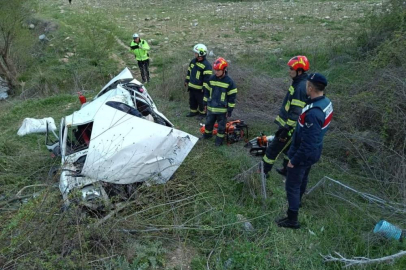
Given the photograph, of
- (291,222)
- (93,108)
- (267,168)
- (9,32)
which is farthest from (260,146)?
(9,32)

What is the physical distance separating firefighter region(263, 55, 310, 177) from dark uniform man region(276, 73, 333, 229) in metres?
0.82

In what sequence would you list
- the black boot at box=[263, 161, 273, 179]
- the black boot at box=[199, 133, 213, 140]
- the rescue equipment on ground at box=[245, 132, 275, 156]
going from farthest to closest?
1. the black boot at box=[199, 133, 213, 140]
2. the rescue equipment on ground at box=[245, 132, 275, 156]
3. the black boot at box=[263, 161, 273, 179]

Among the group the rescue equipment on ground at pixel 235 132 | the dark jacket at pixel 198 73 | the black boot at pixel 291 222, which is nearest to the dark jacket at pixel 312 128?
the black boot at pixel 291 222

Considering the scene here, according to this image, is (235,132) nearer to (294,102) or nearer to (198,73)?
(198,73)

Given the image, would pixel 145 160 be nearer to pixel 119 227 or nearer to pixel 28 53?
pixel 119 227

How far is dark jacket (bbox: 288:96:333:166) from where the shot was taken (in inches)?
136

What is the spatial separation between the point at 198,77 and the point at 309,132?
3937mm

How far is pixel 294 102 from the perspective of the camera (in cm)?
455

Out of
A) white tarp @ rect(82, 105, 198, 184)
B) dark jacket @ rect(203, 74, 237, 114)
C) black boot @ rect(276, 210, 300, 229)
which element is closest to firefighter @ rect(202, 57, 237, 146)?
dark jacket @ rect(203, 74, 237, 114)

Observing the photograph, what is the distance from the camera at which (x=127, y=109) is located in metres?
4.81

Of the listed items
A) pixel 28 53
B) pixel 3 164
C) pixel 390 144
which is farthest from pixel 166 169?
pixel 28 53

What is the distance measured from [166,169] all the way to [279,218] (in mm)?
1590

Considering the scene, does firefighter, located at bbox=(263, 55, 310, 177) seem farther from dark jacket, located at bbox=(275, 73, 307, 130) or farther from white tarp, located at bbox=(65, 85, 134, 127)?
white tarp, located at bbox=(65, 85, 134, 127)

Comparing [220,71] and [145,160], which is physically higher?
[220,71]
